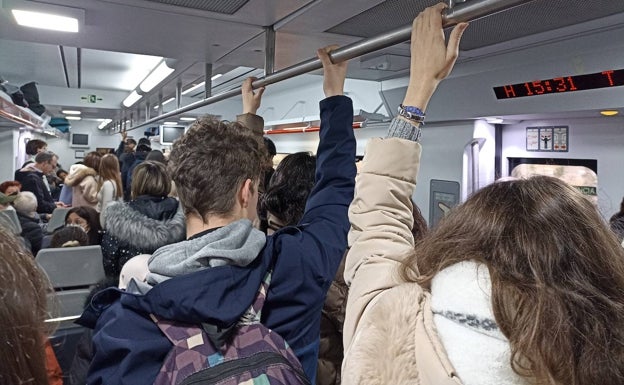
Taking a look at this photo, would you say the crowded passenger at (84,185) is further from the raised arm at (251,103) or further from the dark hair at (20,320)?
the dark hair at (20,320)

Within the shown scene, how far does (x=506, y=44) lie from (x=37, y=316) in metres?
2.91

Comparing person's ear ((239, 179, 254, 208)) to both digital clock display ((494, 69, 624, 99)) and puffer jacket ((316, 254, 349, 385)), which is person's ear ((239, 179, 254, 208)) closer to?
puffer jacket ((316, 254, 349, 385))

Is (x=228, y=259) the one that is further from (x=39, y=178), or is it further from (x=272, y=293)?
(x=39, y=178)

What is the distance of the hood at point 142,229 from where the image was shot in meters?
1.94

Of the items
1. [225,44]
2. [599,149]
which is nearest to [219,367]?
[225,44]

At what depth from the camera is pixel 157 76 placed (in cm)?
457

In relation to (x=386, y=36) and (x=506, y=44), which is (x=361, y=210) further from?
(x=506, y=44)

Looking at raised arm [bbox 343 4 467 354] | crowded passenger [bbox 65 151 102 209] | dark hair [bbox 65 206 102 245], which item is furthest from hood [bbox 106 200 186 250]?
crowded passenger [bbox 65 151 102 209]

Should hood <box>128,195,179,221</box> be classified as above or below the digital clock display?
below

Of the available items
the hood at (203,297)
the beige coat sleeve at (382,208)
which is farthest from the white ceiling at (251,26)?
the hood at (203,297)

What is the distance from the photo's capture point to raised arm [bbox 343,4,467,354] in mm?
827

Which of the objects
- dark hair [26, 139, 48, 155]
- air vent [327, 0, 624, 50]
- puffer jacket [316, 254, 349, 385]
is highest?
air vent [327, 0, 624, 50]

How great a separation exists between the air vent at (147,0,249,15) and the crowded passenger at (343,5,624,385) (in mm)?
1666

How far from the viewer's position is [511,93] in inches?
118
